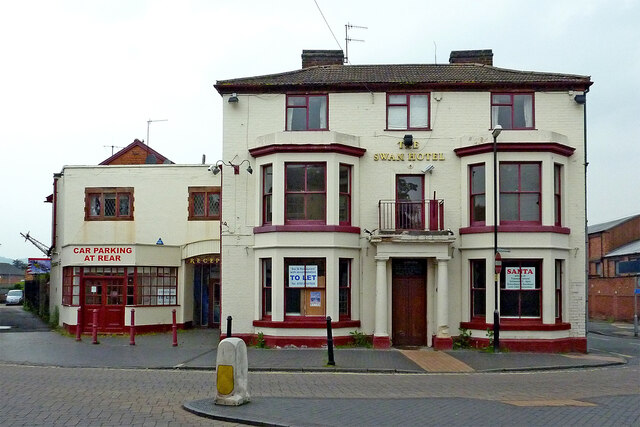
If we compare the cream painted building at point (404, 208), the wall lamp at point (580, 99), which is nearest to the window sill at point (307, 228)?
the cream painted building at point (404, 208)

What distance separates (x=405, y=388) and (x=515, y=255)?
27.3 feet

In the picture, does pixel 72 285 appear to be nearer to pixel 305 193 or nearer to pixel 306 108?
pixel 305 193

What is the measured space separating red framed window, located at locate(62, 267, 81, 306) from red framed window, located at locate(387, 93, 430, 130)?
42.7 feet

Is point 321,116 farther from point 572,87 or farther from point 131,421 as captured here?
point 131,421

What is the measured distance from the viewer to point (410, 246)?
68.2 ft

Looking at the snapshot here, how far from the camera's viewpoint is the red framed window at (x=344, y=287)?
21422mm

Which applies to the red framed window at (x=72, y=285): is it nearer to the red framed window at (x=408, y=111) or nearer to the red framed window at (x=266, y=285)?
the red framed window at (x=266, y=285)

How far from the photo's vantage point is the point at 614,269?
47.0m

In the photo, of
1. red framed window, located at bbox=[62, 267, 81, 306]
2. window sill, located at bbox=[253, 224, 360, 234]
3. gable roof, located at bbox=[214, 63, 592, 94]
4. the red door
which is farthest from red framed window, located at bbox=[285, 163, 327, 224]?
red framed window, located at bbox=[62, 267, 81, 306]

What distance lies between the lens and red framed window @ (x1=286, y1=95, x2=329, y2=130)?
72.2 feet

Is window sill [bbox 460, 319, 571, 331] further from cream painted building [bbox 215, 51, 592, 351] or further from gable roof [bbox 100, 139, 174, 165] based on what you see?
gable roof [bbox 100, 139, 174, 165]

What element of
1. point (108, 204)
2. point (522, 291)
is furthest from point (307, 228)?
point (108, 204)

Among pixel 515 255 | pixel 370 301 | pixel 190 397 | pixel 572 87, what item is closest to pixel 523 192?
pixel 515 255

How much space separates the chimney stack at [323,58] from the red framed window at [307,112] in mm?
4148
